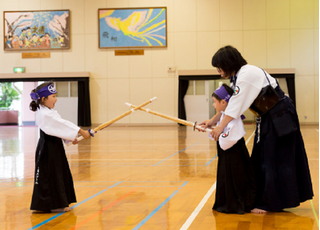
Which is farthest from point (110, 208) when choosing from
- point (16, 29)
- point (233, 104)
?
point (16, 29)

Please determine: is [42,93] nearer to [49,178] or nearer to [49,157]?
[49,157]

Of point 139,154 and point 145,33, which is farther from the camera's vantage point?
point 145,33

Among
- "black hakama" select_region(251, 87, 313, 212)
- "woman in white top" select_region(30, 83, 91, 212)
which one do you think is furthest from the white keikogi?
"woman in white top" select_region(30, 83, 91, 212)

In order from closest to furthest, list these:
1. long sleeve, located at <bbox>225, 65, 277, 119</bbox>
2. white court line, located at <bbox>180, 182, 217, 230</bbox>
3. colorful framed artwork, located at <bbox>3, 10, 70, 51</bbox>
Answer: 1. white court line, located at <bbox>180, 182, 217, 230</bbox>
2. long sleeve, located at <bbox>225, 65, 277, 119</bbox>
3. colorful framed artwork, located at <bbox>3, 10, 70, 51</bbox>

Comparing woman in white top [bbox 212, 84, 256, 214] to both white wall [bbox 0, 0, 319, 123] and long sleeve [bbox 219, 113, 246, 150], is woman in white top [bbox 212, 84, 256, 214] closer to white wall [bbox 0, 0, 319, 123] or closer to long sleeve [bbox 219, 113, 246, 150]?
long sleeve [bbox 219, 113, 246, 150]

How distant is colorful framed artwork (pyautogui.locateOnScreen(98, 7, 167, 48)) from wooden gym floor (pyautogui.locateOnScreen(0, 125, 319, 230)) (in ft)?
41.6

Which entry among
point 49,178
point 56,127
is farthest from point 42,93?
point 49,178

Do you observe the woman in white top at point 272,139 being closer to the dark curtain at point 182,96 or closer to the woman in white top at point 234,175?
the woman in white top at point 234,175

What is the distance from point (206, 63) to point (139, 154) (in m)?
12.2

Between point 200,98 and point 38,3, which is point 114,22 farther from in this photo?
point 200,98

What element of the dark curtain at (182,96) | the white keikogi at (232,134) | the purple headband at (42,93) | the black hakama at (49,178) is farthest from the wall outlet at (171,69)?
the white keikogi at (232,134)

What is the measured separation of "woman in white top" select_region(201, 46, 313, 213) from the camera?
360cm

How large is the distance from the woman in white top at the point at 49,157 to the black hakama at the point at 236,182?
1.54 meters

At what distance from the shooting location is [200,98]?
793 inches
